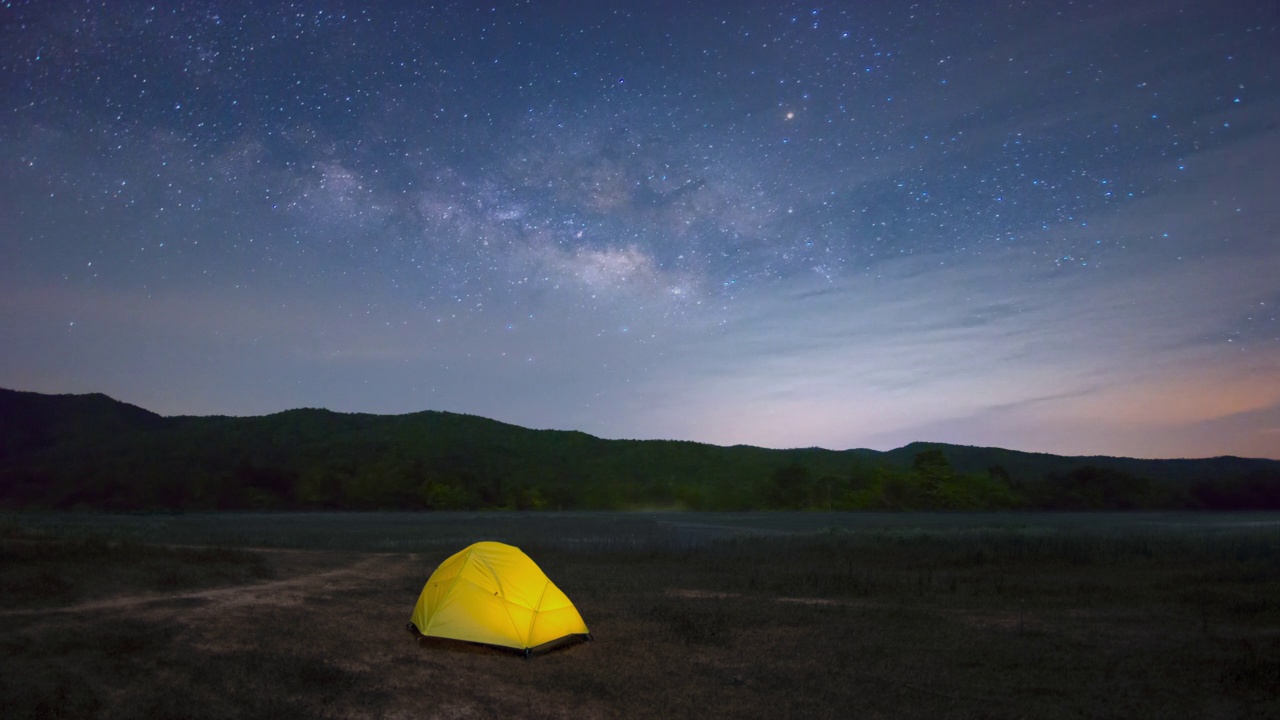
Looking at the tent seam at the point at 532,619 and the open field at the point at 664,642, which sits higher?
the tent seam at the point at 532,619

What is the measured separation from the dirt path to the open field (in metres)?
0.12

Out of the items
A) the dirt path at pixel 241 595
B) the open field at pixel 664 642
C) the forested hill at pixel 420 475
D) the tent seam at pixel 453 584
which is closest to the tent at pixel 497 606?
the tent seam at pixel 453 584

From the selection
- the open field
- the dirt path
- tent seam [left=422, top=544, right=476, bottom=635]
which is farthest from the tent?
the dirt path

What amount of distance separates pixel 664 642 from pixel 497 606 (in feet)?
10.2

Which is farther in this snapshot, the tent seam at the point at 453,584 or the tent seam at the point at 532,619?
the tent seam at the point at 453,584

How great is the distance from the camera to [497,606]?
12.2m

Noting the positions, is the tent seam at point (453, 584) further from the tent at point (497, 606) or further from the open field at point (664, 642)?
the open field at point (664, 642)

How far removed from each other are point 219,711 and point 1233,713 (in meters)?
12.4

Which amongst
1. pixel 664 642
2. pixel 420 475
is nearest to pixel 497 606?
pixel 664 642

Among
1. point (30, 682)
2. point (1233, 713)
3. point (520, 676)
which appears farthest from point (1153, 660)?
point (30, 682)

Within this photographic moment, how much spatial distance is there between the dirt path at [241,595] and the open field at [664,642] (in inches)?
4.5

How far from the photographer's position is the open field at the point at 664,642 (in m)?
9.15

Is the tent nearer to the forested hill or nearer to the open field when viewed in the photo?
the open field

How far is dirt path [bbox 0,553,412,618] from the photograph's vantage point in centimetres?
1392
